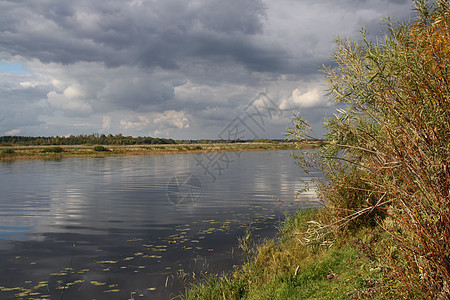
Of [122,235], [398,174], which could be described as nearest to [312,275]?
[398,174]

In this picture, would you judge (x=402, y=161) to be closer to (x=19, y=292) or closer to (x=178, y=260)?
(x=178, y=260)

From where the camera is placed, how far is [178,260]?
11969 millimetres

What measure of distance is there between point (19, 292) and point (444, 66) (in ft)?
40.7

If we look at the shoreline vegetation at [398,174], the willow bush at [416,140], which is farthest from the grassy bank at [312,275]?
the willow bush at [416,140]

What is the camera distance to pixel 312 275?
8.62m

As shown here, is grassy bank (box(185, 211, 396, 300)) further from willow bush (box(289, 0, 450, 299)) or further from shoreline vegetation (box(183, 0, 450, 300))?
willow bush (box(289, 0, 450, 299))

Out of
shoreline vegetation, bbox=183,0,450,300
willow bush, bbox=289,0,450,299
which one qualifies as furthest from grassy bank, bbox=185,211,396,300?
willow bush, bbox=289,0,450,299

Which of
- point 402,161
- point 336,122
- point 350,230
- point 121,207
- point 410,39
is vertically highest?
point 410,39

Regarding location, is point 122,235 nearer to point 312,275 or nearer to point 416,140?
point 312,275

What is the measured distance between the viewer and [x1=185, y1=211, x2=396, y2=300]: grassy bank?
6988 millimetres

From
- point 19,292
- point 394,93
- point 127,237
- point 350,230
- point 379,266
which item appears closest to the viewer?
point 394,93

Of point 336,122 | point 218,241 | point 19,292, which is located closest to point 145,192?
point 218,241

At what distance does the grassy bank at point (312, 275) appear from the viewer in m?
6.99

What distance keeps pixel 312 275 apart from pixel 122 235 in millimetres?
10469
